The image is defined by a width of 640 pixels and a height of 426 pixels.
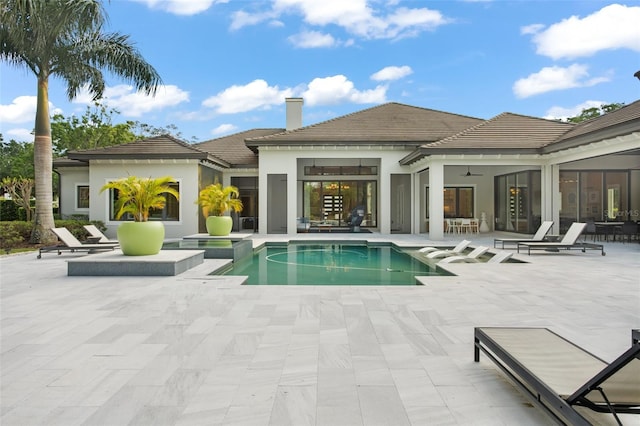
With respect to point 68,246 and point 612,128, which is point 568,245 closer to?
point 612,128

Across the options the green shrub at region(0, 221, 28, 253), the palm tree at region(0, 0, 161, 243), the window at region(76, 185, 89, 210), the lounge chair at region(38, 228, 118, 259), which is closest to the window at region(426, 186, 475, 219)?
the palm tree at region(0, 0, 161, 243)

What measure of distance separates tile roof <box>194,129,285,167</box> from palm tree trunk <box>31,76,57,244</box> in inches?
319

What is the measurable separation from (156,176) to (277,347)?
617 inches

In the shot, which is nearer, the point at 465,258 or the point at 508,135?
the point at 465,258

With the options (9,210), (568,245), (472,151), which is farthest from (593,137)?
(9,210)

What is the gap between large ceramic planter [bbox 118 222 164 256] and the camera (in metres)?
9.38

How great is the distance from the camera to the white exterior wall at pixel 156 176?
17.9 meters

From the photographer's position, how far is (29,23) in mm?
13742

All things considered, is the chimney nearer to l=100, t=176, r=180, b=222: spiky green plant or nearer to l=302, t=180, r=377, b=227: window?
l=302, t=180, r=377, b=227: window

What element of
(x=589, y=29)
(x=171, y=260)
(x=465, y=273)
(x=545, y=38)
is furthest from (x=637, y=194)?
(x=171, y=260)

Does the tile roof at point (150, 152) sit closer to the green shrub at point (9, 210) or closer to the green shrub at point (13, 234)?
the green shrub at point (13, 234)

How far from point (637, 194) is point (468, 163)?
298 inches

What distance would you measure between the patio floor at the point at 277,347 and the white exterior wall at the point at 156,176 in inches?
396

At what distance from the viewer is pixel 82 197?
2055 cm
